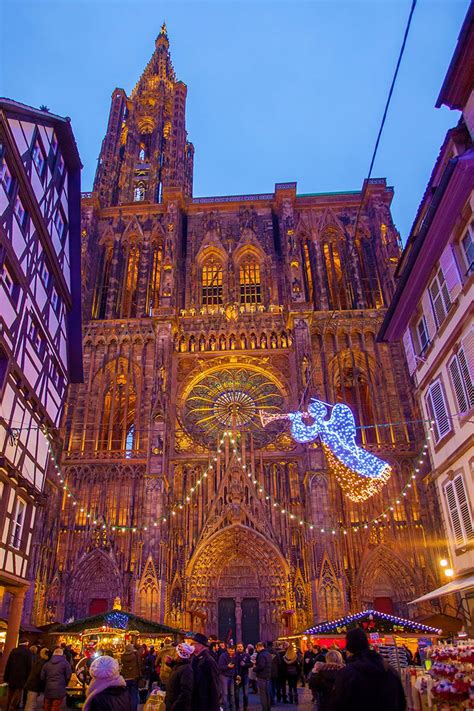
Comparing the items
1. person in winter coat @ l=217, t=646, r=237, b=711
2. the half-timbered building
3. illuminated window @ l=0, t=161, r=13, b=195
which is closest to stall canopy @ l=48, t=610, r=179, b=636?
the half-timbered building

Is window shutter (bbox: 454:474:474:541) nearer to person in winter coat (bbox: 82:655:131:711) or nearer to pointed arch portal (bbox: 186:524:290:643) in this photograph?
pointed arch portal (bbox: 186:524:290:643)

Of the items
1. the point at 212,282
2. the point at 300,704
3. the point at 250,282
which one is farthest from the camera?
the point at 212,282

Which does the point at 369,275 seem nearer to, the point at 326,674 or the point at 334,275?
the point at 334,275

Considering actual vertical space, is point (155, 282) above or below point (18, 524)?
above

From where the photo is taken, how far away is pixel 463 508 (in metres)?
14.3

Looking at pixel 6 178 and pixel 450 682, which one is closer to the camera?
pixel 450 682

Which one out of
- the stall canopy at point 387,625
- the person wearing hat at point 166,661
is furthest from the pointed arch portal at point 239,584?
the person wearing hat at point 166,661

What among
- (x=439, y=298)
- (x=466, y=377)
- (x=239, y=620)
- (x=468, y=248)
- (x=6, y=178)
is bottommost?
(x=239, y=620)

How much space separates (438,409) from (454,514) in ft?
Result: 9.58

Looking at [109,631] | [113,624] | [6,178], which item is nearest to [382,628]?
[109,631]

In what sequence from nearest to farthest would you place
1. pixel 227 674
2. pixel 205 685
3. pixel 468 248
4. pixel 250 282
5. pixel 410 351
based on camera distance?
1. pixel 205 685
2. pixel 227 674
3. pixel 468 248
4. pixel 410 351
5. pixel 250 282

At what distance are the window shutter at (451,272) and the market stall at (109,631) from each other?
12.6 metres

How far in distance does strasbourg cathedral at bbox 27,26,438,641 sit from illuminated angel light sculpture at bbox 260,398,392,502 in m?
0.74

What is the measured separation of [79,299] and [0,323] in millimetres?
8241
